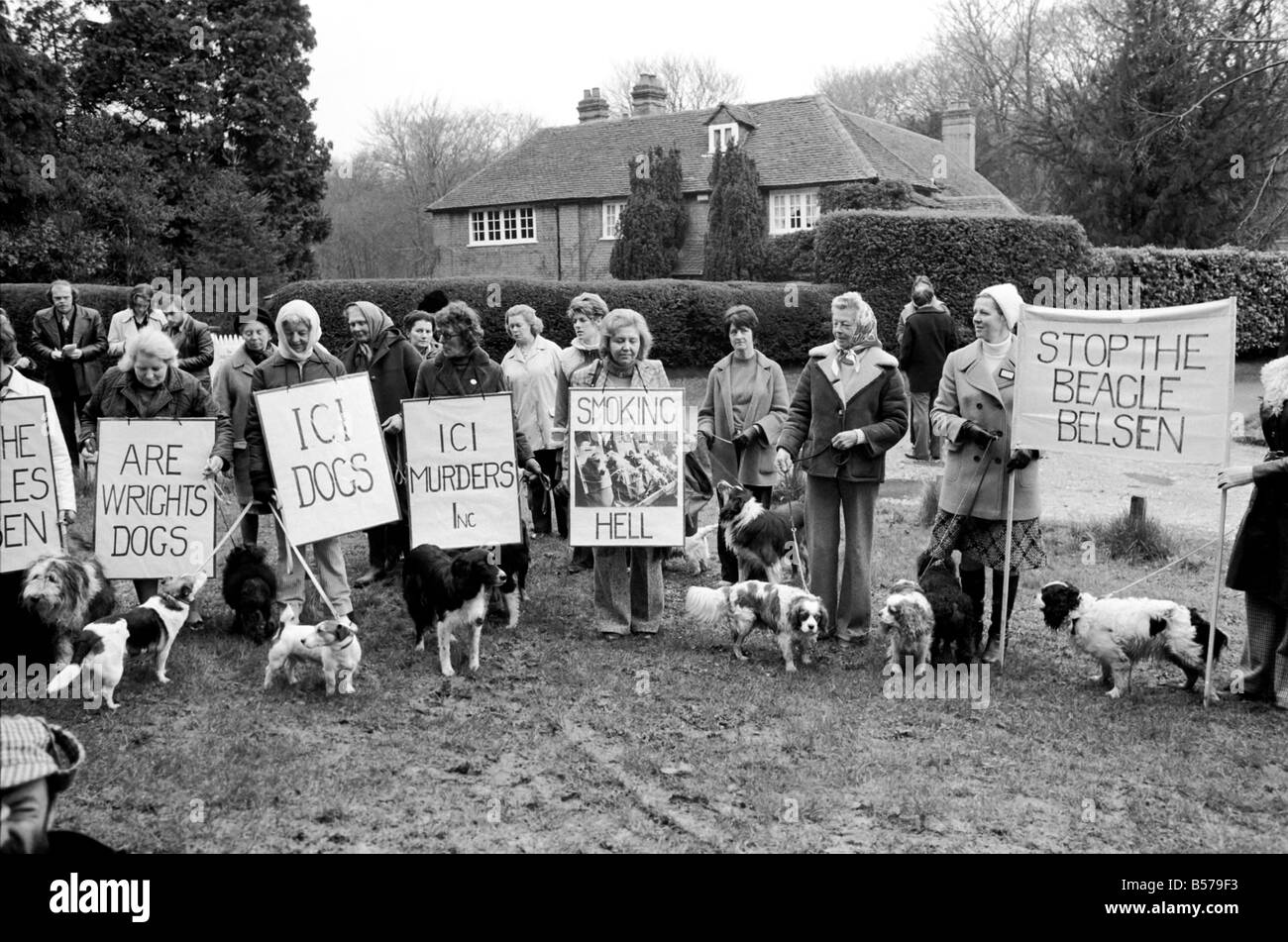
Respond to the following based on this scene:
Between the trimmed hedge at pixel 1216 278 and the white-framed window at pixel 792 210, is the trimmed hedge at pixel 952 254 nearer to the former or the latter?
the trimmed hedge at pixel 1216 278

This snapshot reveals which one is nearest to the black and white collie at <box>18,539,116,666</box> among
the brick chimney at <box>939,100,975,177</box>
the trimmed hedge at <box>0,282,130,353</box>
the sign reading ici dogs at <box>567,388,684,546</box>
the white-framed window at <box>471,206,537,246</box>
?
the sign reading ici dogs at <box>567,388,684,546</box>

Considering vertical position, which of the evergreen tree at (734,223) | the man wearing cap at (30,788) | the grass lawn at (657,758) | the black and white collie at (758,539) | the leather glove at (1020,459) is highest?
the evergreen tree at (734,223)

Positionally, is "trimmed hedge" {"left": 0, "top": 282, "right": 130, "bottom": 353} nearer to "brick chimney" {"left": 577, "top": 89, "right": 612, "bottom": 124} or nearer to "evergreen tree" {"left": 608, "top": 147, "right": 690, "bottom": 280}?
"evergreen tree" {"left": 608, "top": 147, "right": 690, "bottom": 280}

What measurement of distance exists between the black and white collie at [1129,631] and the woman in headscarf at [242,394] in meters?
5.50

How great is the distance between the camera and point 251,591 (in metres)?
7.41

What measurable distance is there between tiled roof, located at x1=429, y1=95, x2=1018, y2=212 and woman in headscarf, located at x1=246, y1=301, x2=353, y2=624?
2891 cm

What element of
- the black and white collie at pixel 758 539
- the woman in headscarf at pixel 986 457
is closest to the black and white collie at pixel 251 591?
the black and white collie at pixel 758 539

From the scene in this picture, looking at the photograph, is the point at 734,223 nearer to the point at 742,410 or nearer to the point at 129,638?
the point at 742,410

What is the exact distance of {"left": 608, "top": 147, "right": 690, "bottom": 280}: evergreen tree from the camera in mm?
35625

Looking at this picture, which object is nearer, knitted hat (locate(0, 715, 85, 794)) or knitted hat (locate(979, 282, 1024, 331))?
knitted hat (locate(0, 715, 85, 794))

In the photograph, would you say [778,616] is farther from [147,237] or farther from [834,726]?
[147,237]

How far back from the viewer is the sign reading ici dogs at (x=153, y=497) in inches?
293

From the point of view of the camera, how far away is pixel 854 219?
25391 mm
